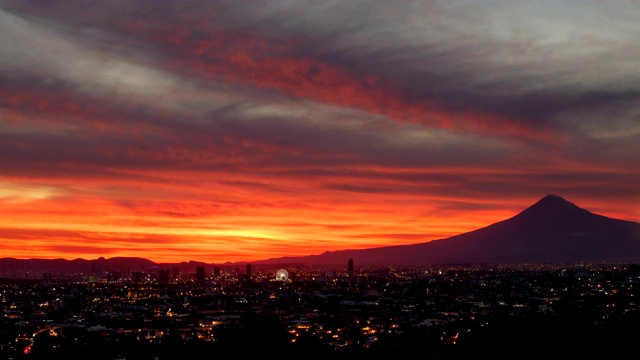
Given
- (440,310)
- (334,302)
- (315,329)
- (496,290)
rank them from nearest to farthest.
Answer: (315,329) < (440,310) < (334,302) < (496,290)

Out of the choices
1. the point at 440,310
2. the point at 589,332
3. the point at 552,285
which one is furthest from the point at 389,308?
the point at 589,332

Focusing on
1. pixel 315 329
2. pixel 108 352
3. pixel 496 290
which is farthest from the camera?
pixel 496 290

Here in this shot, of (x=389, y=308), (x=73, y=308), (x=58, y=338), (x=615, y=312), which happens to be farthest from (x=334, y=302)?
(x=58, y=338)

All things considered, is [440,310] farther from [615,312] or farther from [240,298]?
[240,298]

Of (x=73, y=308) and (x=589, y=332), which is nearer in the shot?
(x=589, y=332)

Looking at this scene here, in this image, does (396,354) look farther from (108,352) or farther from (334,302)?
(334,302)

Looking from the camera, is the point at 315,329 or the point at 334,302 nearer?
the point at 315,329
